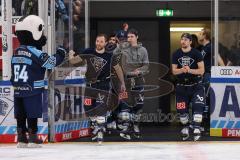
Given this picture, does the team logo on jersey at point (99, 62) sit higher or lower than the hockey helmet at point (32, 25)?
lower

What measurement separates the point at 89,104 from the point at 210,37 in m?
2.95

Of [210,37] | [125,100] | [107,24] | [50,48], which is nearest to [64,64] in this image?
[50,48]

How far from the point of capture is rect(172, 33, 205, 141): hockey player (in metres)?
11.3

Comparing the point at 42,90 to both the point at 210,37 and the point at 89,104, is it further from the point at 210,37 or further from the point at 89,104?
the point at 210,37

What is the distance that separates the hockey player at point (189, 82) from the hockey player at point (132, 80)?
26.4 inches

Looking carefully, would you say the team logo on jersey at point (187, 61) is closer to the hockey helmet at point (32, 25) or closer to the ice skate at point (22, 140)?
the hockey helmet at point (32, 25)

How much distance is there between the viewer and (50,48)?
11.4m

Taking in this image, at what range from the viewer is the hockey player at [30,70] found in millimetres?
10438

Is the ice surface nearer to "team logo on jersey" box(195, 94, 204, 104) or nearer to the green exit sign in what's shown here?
"team logo on jersey" box(195, 94, 204, 104)

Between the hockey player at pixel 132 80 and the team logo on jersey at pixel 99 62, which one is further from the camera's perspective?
the hockey player at pixel 132 80

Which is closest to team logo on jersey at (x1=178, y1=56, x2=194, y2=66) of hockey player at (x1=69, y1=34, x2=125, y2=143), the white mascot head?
hockey player at (x1=69, y1=34, x2=125, y2=143)

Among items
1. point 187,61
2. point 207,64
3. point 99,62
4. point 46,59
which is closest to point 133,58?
point 99,62

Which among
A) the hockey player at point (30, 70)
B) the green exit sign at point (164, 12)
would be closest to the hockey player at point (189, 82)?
the hockey player at point (30, 70)

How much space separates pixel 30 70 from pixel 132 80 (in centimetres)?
203
